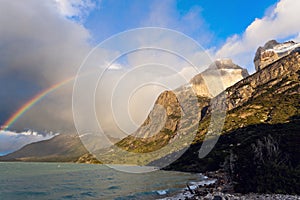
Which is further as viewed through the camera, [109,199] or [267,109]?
[267,109]

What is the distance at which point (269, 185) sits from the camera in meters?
32.8

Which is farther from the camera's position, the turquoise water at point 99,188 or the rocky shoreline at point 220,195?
the turquoise water at point 99,188

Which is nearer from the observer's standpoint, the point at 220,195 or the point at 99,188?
the point at 220,195

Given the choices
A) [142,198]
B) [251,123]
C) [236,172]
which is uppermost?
[251,123]

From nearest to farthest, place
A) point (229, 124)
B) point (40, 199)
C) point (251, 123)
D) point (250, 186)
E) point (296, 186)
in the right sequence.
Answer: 1. point (296, 186)
2. point (250, 186)
3. point (40, 199)
4. point (251, 123)
5. point (229, 124)

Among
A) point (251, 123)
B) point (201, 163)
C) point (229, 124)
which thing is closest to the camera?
point (201, 163)

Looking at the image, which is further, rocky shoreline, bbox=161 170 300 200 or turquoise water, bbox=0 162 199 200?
turquoise water, bbox=0 162 199 200

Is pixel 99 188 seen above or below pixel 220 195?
above

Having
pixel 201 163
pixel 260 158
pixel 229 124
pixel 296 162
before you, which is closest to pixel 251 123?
pixel 229 124

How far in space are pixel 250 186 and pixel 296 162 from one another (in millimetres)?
25754

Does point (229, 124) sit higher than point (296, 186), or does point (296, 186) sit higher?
point (229, 124)

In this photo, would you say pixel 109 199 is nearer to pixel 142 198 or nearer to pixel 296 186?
pixel 142 198

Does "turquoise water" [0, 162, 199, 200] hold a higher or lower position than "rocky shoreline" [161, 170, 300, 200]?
higher

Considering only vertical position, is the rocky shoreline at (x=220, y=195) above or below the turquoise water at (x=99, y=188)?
below
